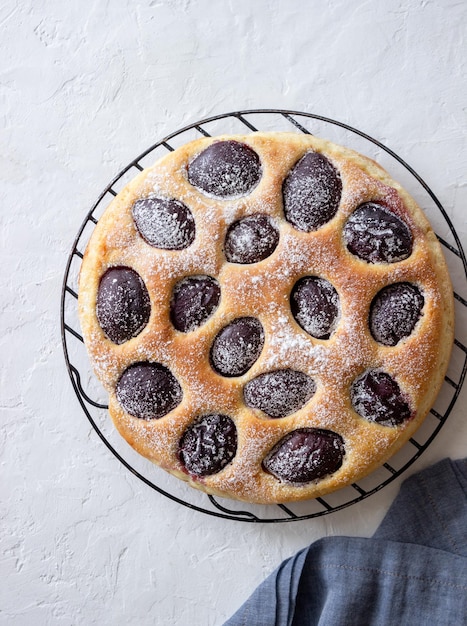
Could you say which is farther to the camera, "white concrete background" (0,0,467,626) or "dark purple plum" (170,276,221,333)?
"white concrete background" (0,0,467,626)

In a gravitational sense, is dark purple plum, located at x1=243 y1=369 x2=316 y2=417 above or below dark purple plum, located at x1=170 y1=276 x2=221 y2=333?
below

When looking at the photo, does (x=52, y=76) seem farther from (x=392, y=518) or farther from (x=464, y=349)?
(x=392, y=518)

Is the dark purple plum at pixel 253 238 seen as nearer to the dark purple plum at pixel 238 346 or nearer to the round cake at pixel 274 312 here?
the round cake at pixel 274 312

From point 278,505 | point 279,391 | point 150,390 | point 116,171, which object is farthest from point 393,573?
point 116,171

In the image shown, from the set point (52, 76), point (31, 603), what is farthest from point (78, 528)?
point (52, 76)

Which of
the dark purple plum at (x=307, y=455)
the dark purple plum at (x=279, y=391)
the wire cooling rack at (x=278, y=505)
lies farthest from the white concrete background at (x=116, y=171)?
the dark purple plum at (x=279, y=391)

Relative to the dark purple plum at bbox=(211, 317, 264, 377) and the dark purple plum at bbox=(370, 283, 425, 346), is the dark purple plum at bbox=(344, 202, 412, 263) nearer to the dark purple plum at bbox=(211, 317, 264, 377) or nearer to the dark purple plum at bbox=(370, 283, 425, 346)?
the dark purple plum at bbox=(370, 283, 425, 346)

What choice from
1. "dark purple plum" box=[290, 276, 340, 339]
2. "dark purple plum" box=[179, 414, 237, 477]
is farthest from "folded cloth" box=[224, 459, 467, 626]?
"dark purple plum" box=[290, 276, 340, 339]
